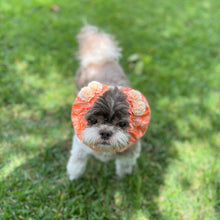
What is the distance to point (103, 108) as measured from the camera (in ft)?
8.07

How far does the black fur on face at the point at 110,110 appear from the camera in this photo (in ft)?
8.09

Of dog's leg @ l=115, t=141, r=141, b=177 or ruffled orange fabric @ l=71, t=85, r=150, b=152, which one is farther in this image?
dog's leg @ l=115, t=141, r=141, b=177

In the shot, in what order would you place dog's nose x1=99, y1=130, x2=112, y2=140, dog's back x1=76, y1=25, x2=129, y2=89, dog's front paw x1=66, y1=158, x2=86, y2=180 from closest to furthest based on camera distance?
1. dog's nose x1=99, y1=130, x2=112, y2=140
2. dog's front paw x1=66, y1=158, x2=86, y2=180
3. dog's back x1=76, y1=25, x2=129, y2=89

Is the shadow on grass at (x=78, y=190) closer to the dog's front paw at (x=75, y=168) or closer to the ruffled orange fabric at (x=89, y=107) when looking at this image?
the dog's front paw at (x=75, y=168)

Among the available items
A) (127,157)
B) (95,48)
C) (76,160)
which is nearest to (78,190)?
(76,160)

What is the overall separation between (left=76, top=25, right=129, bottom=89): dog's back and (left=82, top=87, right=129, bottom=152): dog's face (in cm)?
92

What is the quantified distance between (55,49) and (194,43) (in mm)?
3997

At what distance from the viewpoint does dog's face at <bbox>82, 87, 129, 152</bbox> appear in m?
2.45

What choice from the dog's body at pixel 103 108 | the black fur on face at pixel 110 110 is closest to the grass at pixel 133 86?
the dog's body at pixel 103 108

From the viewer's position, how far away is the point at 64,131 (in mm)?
4004

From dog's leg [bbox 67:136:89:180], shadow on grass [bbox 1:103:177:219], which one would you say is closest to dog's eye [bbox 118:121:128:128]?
dog's leg [bbox 67:136:89:180]

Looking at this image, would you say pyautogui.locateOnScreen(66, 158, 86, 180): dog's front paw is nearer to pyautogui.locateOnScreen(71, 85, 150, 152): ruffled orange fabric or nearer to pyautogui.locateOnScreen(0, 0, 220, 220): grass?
pyautogui.locateOnScreen(0, 0, 220, 220): grass

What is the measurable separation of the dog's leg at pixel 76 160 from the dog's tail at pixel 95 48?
5.46ft

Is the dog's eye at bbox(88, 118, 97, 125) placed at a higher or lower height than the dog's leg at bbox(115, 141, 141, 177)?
higher
